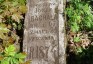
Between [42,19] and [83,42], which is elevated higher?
[42,19]

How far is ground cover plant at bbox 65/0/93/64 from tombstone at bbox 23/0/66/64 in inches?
19.3

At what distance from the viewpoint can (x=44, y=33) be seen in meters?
5.58

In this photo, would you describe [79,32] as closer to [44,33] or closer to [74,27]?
[74,27]

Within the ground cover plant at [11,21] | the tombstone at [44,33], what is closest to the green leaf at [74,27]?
the tombstone at [44,33]

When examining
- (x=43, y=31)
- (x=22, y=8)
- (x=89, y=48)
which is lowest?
(x=89, y=48)

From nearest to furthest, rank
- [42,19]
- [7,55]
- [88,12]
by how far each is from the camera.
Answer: [7,55], [42,19], [88,12]

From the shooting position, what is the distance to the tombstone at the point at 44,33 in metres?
5.32

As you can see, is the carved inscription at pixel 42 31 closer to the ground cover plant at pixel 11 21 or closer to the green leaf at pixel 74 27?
the ground cover plant at pixel 11 21

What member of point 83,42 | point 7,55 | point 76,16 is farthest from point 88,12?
point 7,55

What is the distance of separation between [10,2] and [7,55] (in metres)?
1.28

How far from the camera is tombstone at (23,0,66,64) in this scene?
532cm

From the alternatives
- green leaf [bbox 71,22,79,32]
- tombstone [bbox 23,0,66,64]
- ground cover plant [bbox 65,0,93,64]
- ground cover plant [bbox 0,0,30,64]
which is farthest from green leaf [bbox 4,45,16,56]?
green leaf [bbox 71,22,79,32]

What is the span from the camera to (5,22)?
19.3 feet

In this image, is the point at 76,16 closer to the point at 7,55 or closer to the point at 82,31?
the point at 82,31
